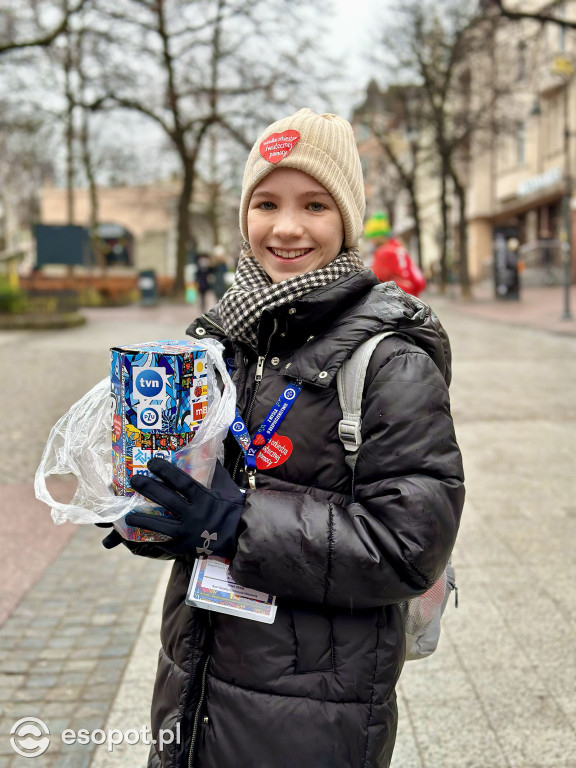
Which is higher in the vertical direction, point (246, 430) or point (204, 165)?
point (204, 165)

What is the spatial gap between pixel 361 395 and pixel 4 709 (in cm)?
234

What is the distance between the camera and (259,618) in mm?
1540

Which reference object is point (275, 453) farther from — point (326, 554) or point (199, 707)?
point (199, 707)

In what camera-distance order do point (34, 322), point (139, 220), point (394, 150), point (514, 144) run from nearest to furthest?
point (34, 322), point (394, 150), point (514, 144), point (139, 220)

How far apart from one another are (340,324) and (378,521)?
0.42 m

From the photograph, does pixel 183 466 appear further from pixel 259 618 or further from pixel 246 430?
pixel 259 618

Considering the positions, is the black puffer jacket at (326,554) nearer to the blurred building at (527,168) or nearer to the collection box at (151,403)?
the collection box at (151,403)

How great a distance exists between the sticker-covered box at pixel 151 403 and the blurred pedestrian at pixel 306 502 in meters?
0.06

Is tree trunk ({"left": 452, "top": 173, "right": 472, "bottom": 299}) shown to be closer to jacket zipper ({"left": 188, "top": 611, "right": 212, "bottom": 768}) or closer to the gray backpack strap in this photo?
the gray backpack strap

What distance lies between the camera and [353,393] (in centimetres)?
155

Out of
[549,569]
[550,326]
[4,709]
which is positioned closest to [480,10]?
[550,326]

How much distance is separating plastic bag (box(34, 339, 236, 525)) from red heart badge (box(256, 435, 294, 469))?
3.5 inches

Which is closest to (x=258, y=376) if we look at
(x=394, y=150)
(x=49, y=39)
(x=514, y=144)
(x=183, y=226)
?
(x=49, y=39)

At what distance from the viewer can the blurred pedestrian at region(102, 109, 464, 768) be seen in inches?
57.6
